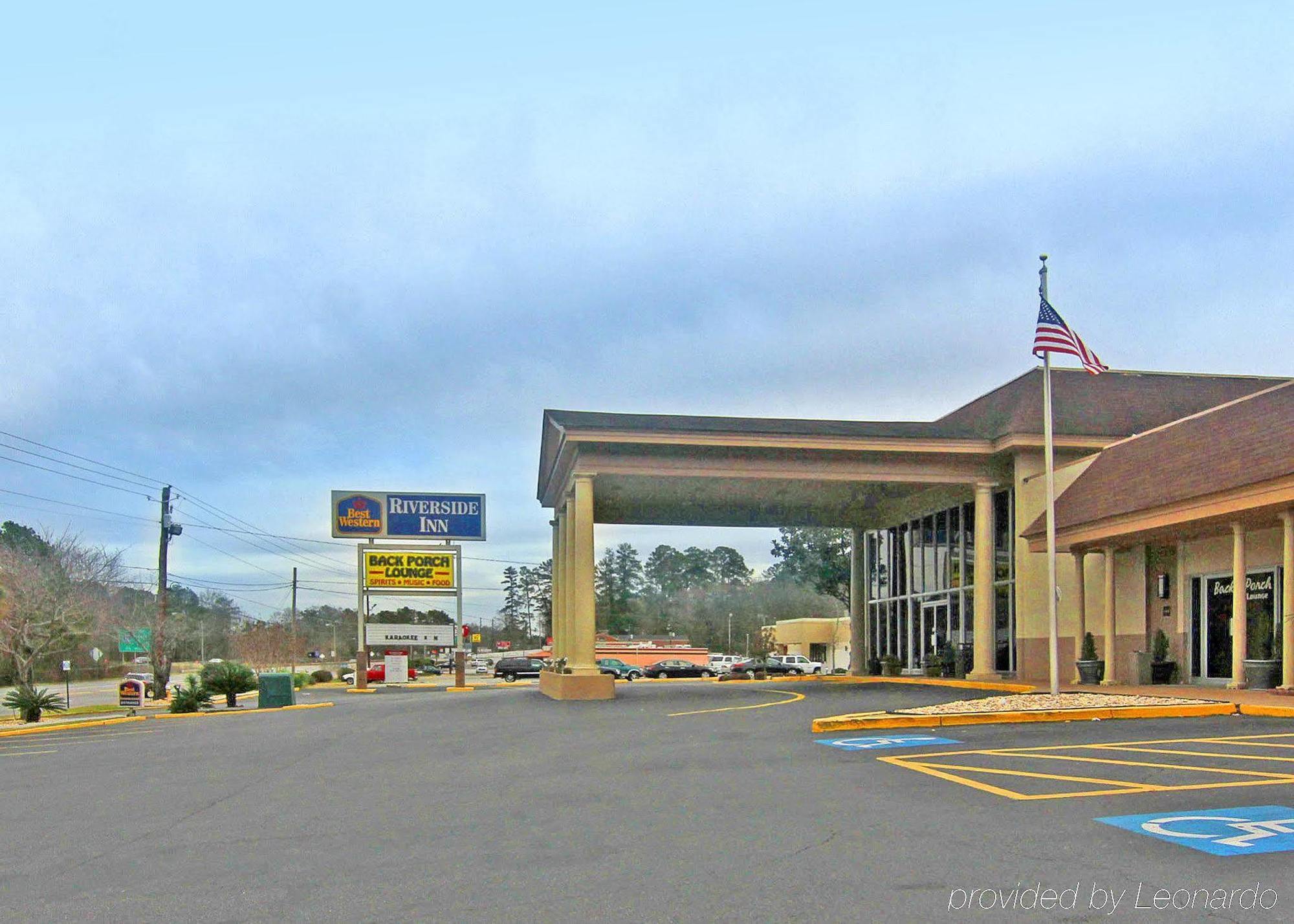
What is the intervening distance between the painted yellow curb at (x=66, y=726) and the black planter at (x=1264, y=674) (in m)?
24.6

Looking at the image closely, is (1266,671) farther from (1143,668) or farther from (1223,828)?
(1223,828)

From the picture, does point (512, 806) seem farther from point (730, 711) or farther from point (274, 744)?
point (730, 711)

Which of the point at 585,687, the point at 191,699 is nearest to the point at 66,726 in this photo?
the point at 191,699

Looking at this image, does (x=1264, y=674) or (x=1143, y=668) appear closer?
(x=1264, y=674)

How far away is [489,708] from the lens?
26.1 metres

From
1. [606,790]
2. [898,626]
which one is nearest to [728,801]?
[606,790]

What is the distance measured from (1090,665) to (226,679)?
23.3 metres

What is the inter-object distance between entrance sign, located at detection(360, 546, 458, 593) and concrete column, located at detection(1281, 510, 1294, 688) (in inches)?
1300

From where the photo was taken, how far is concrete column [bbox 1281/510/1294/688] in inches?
779

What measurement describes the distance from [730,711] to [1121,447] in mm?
12247

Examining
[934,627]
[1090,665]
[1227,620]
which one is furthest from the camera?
[934,627]

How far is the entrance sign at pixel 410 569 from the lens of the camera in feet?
151

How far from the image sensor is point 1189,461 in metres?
22.9

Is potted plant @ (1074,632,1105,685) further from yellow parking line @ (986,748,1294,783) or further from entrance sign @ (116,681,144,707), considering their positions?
entrance sign @ (116,681,144,707)
